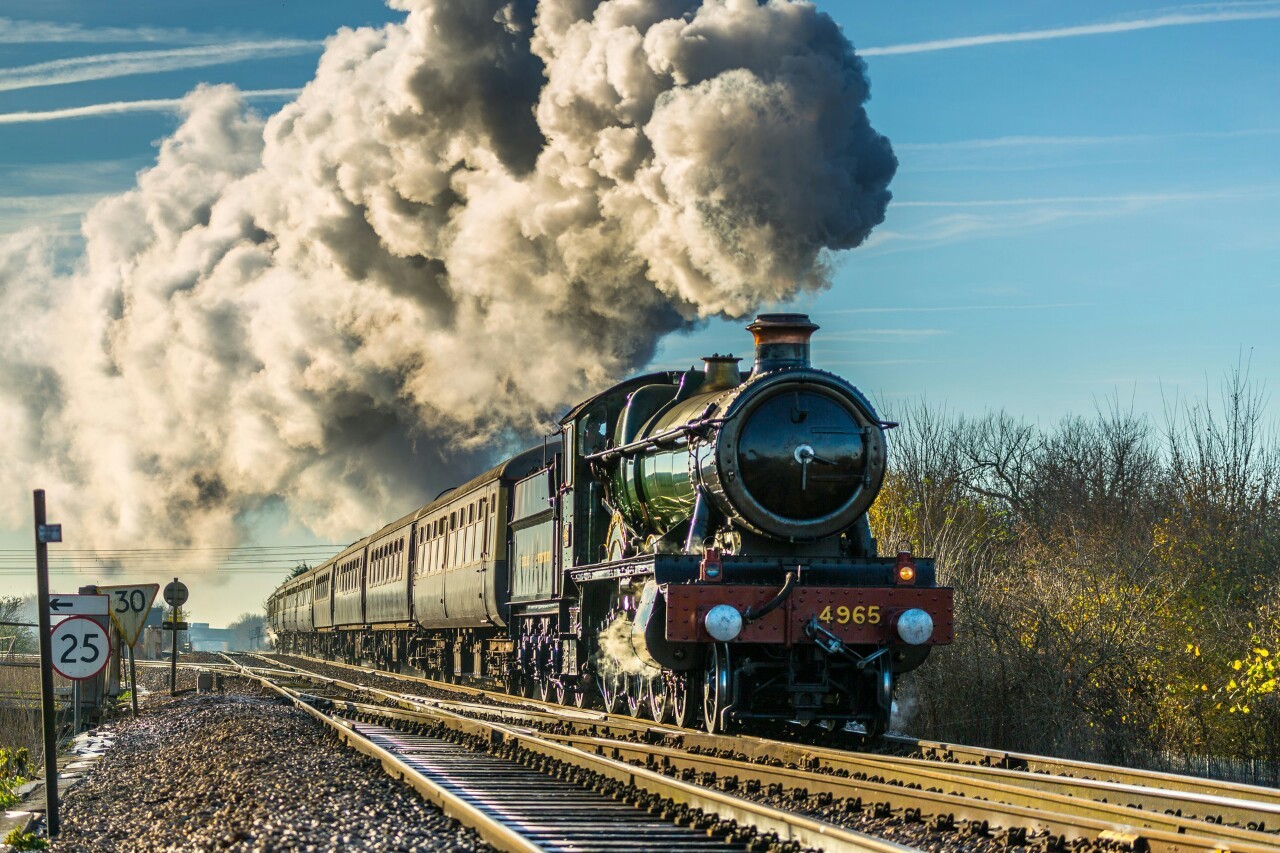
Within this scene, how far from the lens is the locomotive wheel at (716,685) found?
10.8 metres

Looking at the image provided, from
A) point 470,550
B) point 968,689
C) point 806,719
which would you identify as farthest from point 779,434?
point 470,550

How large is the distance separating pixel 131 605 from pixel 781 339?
1054 centimetres

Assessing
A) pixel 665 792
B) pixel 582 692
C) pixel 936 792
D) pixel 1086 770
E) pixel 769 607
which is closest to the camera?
pixel 936 792

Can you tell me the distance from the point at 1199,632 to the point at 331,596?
29665mm

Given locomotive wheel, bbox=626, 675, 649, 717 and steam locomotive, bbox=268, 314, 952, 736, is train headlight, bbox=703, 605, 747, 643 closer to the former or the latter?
steam locomotive, bbox=268, 314, 952, 736

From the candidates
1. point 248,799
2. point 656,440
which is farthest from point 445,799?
point 656,440

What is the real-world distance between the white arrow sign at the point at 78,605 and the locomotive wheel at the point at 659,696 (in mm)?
4754

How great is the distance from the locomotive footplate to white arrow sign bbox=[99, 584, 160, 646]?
9.87m

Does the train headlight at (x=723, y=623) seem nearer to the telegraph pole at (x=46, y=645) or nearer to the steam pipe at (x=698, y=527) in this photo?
the steam pipe at (x=698, y=527)

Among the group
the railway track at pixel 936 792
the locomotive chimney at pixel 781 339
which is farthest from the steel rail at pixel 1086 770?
the locomotive chimney at pixel 781 339

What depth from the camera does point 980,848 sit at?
634cm

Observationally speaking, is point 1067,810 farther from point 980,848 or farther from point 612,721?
point 612,721

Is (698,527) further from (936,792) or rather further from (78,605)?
(78,605)

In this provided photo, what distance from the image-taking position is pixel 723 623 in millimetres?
10508
